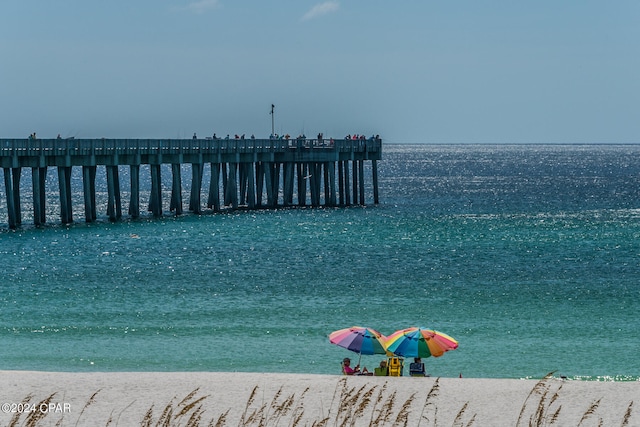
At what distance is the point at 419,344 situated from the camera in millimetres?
21453

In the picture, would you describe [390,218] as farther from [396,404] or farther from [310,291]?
[396,404]

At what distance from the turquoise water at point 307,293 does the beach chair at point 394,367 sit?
9.21ft

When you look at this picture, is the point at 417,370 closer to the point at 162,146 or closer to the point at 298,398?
the point at 298,398

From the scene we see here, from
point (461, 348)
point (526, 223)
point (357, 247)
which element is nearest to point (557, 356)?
point (461, 348)

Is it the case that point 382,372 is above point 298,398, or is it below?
below

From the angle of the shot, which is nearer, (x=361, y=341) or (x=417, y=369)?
(x=361, y=341)

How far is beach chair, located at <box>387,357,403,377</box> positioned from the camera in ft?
72.2

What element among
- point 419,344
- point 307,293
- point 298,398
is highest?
point 419,344

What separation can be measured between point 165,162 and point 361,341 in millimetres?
44165

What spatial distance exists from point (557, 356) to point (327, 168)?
159 feet

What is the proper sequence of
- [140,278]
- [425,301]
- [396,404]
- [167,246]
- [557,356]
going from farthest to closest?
[167,246]
[140,278]
[425,301]
[557,356]
[396,404]

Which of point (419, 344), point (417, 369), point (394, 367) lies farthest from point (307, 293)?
point (419, 344)

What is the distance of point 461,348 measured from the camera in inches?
1069

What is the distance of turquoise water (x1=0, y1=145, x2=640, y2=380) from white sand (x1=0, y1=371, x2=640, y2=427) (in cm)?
429
